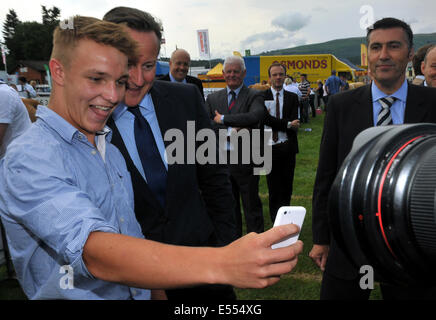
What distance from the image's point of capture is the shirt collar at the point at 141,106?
6.78ft

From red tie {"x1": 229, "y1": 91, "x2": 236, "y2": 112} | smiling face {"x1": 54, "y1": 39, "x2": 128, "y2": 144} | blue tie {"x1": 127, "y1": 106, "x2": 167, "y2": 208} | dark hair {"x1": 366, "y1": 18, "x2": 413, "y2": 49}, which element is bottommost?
blue tie {"x1": 127, "y1": 106, "x2": 167, "y2": 208}

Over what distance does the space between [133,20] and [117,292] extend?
1.35m

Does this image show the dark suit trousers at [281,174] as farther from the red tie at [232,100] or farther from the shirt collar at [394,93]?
the shirt collar at [394,93]

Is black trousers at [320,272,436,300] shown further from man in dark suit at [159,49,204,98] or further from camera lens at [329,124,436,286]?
man in dark suit at [159,49,204,98]

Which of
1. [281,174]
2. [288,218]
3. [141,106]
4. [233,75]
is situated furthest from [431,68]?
[288,218]

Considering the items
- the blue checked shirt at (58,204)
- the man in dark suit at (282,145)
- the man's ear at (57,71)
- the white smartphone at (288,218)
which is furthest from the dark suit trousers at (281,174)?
the white smartphone at (288,218)

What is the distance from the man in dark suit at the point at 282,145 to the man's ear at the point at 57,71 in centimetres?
448

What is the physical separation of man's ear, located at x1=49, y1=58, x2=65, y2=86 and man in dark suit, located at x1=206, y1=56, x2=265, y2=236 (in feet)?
11.9

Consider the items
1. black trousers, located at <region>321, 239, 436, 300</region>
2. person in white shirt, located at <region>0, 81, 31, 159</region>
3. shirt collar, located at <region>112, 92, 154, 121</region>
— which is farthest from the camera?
person in white shirt, located at <region>0, 81, 31, 159</region>

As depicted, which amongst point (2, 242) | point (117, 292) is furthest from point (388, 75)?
point (2, 242)

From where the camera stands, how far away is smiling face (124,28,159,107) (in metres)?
1.91

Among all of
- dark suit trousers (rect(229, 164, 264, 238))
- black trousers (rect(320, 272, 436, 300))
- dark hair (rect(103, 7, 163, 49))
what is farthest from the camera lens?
dark suit trousers (rect(229, 164, 264, 238))
